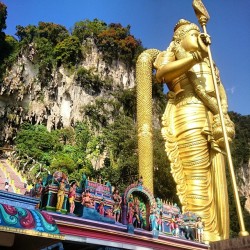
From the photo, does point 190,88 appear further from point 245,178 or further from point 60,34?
point 245,178

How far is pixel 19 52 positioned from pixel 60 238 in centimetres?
2231

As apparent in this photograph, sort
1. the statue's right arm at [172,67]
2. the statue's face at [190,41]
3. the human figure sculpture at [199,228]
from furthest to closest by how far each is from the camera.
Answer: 1. the statue's face at [190,41]
2. the statue's right arm at [172,67]
3. the human figure sculpture at [199,228]

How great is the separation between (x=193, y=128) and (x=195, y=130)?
6 centimetres

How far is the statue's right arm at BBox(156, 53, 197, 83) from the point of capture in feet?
28.1

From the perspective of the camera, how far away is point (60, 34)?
25.6m

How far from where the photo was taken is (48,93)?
79.8 feet

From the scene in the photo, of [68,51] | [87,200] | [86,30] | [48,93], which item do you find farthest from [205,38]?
[86,30]

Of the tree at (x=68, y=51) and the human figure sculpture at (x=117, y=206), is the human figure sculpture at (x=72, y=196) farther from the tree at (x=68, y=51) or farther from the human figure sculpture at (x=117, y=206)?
the tree at (x=68, y=51)

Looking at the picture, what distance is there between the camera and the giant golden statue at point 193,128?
820cm

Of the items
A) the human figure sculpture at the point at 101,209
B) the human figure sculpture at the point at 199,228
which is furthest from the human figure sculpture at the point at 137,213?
the human figure sculpture at the point at 199,228

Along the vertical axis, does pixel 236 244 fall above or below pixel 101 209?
below

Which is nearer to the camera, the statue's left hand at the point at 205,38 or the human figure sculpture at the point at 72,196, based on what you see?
the human figure sculpture at the point at 72,196

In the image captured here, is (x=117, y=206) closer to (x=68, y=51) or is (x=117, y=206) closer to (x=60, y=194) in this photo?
(x=60, y=194)

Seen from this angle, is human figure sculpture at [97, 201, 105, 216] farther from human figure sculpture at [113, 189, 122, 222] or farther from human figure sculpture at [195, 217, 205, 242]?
human figure sculpture at [195, 217, 205, 242]
